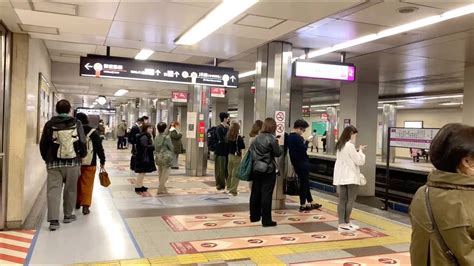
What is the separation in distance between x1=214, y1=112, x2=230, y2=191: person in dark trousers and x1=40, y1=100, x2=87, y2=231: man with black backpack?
3.67 meters

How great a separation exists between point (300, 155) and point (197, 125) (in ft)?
17.2

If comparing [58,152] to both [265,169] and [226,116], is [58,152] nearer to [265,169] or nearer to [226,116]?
[265,169]

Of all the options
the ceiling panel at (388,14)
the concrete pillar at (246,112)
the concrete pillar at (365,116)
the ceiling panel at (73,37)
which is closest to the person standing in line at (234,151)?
the ceiling panel at (73,37)

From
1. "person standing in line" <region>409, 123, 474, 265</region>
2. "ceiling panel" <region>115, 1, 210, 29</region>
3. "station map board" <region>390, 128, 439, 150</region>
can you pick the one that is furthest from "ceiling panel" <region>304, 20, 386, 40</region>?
"person standing in line" <region>409, 123, 474, 265</region>

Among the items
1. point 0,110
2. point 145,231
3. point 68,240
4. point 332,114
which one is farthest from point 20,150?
point 332,114

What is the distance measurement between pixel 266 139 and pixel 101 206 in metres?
3.18

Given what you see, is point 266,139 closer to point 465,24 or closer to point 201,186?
point 465,24

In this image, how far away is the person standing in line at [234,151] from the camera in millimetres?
8117

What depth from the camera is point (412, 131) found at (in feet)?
26.1

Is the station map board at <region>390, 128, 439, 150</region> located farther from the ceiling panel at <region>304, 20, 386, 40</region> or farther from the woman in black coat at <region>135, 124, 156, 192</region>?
the woman in black coat at <region>135, 124, 156, 192</region>

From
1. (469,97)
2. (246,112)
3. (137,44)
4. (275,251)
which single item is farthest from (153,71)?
(246,112)

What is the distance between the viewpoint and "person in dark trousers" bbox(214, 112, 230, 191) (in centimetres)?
873

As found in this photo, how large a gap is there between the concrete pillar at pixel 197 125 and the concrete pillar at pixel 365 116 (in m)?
3.90

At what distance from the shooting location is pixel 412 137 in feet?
26.1
